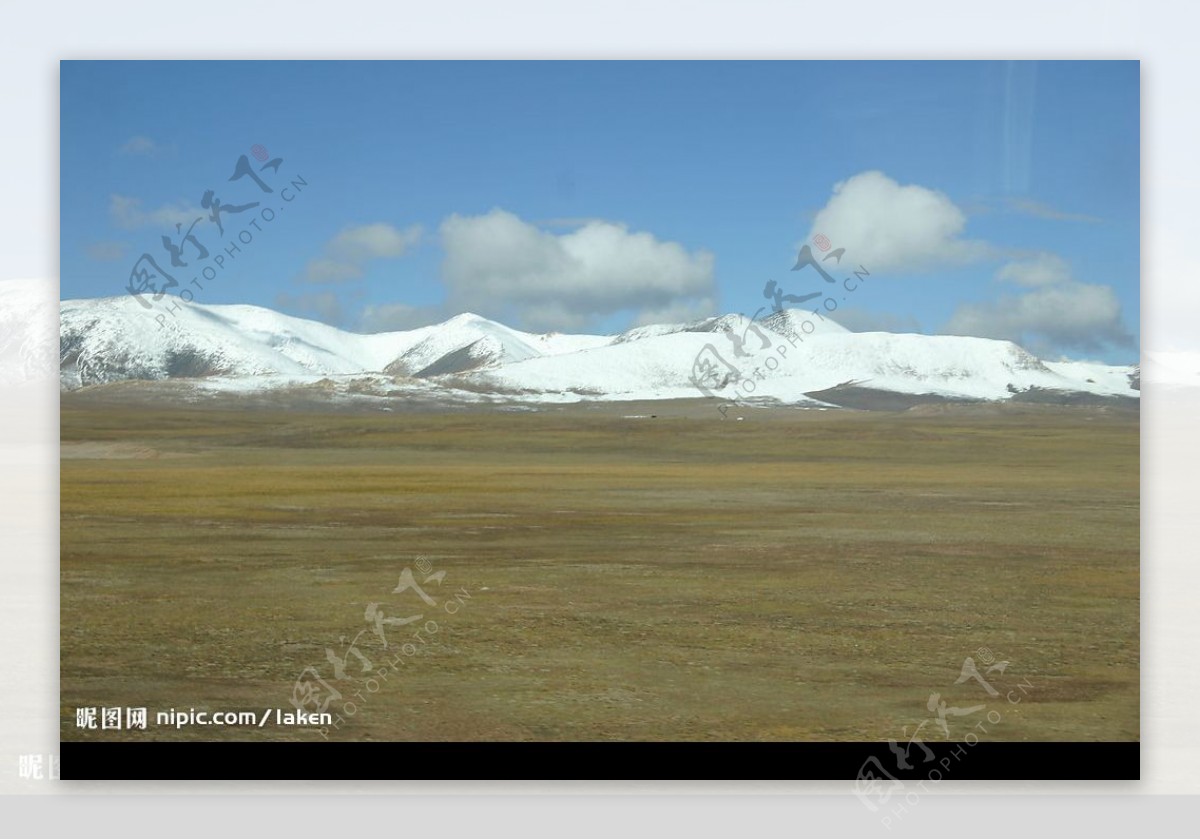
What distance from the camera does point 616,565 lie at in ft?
20.7

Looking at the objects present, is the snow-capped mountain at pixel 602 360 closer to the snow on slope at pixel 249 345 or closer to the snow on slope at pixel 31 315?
the snow on slope at pixel 249 345

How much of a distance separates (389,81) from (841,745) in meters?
3.82

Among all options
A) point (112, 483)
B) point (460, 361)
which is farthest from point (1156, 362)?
point (112, 483)

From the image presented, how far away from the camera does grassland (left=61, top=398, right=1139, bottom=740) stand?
508 cm
